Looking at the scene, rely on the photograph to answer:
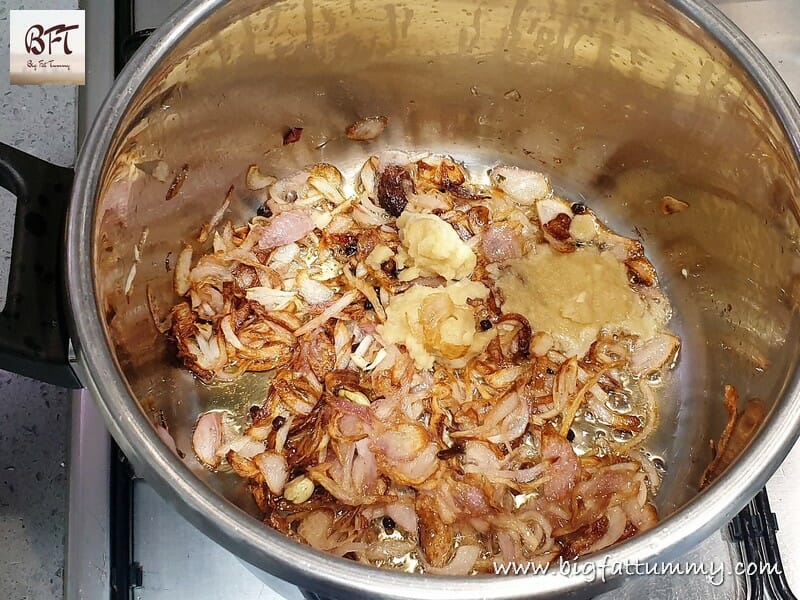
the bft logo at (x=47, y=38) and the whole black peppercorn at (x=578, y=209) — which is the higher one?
the bft logo at (x=47, y=38)

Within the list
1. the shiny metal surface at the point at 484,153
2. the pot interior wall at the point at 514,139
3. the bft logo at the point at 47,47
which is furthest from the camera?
the bft logo at the point at 47,47

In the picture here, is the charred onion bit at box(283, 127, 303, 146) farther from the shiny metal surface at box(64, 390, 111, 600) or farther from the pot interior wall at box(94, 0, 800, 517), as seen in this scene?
the shiny metal surface at box(64, 390, 111, 600)

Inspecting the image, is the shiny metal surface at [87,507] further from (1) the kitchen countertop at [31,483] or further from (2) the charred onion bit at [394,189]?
(2) the charred onion bit at [394,189]

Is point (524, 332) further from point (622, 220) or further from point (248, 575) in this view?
point (248, 575)

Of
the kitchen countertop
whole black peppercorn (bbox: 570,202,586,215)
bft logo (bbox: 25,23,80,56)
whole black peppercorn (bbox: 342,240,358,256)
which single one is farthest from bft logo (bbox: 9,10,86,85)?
whole black peppercorn (bbox: 570,202,586,215)

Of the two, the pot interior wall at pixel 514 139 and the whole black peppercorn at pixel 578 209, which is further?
the whole black peppercorn at pixel 578 209

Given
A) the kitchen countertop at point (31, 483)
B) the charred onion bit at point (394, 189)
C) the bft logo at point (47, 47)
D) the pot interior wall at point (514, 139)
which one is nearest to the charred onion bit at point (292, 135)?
the pot interior wall at point (514, 139)

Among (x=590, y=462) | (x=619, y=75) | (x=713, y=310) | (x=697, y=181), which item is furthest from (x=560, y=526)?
(x=619, y=75)
